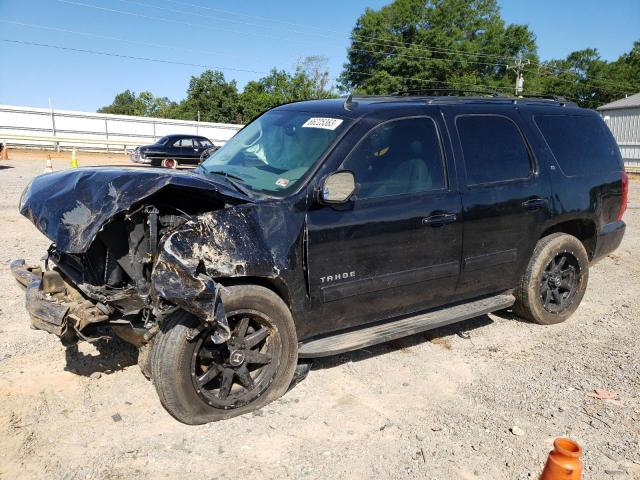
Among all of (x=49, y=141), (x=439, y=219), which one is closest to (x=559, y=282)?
(x=439, y=219)

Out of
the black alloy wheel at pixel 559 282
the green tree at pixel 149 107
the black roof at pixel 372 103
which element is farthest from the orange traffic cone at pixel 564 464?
the green tree at pixel 149 107

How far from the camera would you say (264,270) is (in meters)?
3.31

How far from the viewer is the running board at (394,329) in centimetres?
369

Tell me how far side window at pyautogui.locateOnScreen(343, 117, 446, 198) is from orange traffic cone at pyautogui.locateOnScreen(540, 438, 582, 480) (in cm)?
209

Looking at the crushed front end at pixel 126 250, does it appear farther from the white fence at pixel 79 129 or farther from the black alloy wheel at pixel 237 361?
the white fence at pixel 79 129

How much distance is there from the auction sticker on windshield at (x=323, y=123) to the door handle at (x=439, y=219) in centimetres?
95

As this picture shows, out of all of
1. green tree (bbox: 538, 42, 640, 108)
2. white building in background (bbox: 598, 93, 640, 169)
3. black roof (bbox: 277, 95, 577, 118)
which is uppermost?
green tree (bbox: 538, 42, 640, 108)

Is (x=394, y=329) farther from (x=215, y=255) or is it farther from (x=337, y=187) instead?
(x=215, y=255)

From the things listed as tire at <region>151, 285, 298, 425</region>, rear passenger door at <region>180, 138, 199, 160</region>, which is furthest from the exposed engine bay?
rear passenger door at <region>180, 138, 199, 160</region>

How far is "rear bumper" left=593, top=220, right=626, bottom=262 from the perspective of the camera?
5410mm

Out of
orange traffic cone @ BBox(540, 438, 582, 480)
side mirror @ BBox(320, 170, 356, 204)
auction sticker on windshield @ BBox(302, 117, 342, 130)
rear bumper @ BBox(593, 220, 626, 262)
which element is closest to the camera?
orange traffic cone @ BBox(540, 438, 582, 480)

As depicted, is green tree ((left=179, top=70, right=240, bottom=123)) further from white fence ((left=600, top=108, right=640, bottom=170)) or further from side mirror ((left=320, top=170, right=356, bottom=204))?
side mirror ((left=320, top=170, right=356, bottom=204))

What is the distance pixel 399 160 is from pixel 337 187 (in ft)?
2.43

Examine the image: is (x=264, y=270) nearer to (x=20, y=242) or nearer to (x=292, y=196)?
(x=292, y=196)
